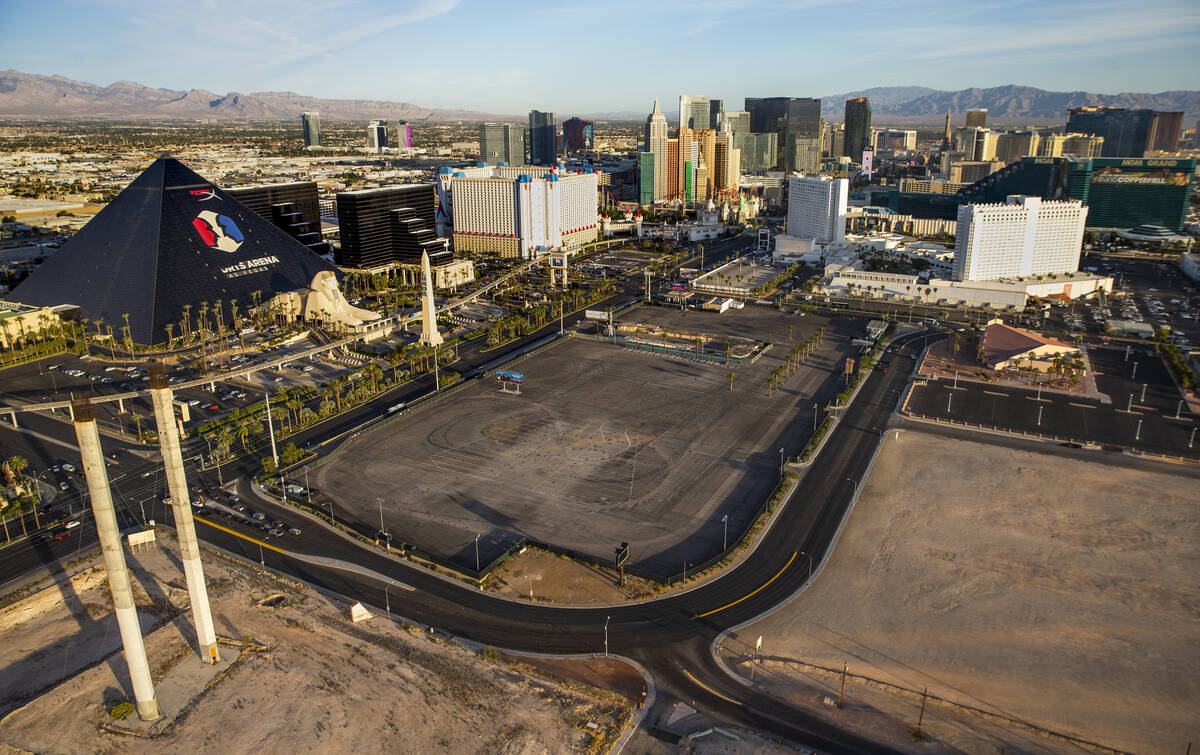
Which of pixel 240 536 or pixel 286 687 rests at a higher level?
pixel 286 687

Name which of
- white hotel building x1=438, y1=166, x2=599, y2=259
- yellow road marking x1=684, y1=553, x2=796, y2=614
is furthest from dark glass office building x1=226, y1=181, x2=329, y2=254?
yellow road marking x1=684, y1=553, x2=796, y2=614

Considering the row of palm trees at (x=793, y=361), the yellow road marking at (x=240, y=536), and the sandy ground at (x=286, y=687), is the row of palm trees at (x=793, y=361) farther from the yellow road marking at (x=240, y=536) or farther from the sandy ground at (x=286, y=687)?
the yellow road marking at (x=240, y=536)

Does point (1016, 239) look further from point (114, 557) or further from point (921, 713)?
point (114, 557)

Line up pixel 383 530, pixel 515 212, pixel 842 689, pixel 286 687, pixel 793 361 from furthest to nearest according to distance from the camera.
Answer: pixel 515 212 → pixel 793 361 → pixel 383 530 → pixel 842 689 → pixel 286 687

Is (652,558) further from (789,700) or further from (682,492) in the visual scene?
(789,700)

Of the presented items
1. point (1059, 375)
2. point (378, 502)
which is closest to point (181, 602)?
point (378, 502)

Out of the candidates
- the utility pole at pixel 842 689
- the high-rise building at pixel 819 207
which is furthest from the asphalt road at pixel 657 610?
the high-rise building at pixel 819 207

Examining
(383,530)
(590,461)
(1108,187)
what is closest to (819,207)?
(1108,187)
